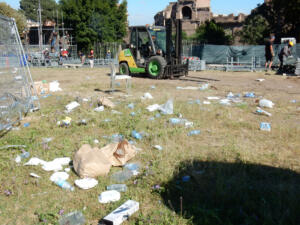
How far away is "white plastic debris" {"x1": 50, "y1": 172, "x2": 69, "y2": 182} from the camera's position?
3.63 m

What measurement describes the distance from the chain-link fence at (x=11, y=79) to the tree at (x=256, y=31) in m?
30.3

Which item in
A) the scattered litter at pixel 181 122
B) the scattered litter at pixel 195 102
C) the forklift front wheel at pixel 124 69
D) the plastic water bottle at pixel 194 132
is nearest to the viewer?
the plastic water bottle at pixel 194 132

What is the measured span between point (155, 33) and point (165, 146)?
888 cm

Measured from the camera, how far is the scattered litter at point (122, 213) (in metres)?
2.70

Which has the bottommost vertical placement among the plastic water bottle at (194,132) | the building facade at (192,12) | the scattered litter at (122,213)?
the scattered litter at (122,213)

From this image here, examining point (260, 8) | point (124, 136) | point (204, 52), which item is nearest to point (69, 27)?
point (204, 52)

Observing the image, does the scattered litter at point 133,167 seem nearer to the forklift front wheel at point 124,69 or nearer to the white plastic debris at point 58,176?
the white plastic debris at point 58,176

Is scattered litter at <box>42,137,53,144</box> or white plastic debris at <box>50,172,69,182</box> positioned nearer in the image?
white plastic debris at <box>50,172,69,182</box>

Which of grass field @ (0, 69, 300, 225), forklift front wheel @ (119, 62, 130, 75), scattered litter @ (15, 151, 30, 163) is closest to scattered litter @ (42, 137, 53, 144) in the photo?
grass field @ (0, 69, 300, 225)

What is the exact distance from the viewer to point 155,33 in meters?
12.6

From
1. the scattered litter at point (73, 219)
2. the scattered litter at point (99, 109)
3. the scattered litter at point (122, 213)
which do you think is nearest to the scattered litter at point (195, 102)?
the scattered litter at point (99, 109)

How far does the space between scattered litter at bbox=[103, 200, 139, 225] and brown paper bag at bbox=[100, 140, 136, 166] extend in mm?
1025

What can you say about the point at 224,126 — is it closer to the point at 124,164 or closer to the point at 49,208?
the point at 124,164

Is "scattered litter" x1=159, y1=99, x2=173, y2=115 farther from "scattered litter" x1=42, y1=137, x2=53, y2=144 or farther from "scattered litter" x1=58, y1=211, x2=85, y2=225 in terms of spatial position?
"scattered litter" x1=58, y1=211, x2=85, y2=225
